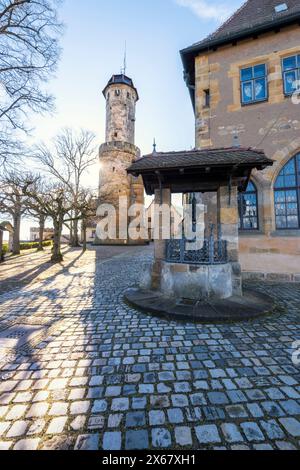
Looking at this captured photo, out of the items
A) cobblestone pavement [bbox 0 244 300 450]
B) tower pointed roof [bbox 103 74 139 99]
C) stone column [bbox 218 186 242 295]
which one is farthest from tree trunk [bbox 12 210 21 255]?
tower pointed roof [bbox 103 74 139 99]

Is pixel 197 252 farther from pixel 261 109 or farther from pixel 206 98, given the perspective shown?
pixel 206 98

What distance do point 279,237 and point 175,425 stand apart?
7446 mm

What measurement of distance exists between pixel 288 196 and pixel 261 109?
11.3ft

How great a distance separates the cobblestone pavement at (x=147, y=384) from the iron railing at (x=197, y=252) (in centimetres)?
161

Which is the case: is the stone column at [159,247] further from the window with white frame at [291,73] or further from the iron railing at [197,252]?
the window with white frame at [291,73]

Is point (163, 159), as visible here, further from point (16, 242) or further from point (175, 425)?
point (16, 242)

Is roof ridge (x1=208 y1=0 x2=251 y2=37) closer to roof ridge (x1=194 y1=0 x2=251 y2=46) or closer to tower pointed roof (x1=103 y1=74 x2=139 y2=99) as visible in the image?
roof ridge (x1=194 y1=0 x2=251 y2=46)

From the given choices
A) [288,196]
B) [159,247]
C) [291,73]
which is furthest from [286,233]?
[291,73]

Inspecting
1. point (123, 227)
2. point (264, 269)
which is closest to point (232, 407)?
point (264, 269)

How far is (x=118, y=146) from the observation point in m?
29.8

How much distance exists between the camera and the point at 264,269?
7.84 m

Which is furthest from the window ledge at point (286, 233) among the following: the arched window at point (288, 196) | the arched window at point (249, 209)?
the arched window at point (249, 209)

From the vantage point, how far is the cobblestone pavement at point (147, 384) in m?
1.75
